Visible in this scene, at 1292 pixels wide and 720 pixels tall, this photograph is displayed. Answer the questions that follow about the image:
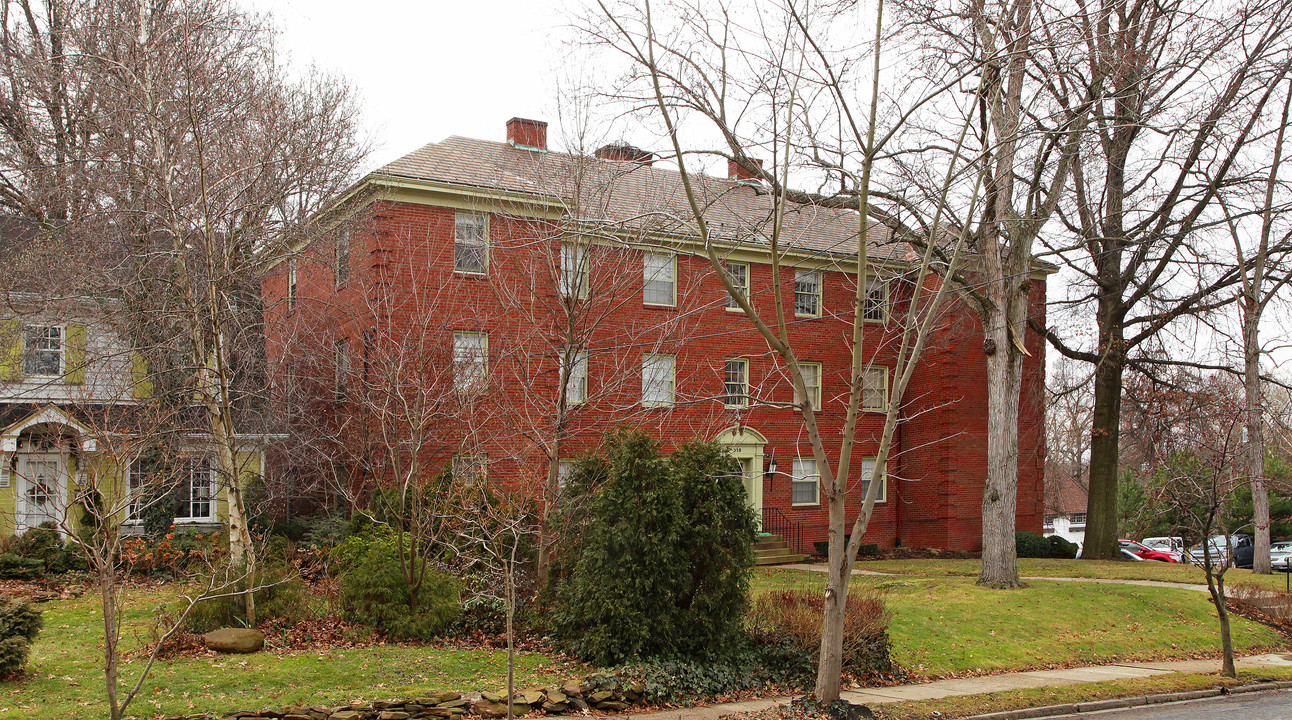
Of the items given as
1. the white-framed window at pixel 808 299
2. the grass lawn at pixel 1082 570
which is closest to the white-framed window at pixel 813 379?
the white-framed window at pixel 808 299

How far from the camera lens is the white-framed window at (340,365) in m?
23.1

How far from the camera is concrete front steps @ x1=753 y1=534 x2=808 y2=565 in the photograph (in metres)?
26.5

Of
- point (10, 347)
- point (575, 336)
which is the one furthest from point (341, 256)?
point (575, 336)

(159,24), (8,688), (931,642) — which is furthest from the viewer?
(159,24)

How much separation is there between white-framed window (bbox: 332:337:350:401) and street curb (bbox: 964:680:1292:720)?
16214mm

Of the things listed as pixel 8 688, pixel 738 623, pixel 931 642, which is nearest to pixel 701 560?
pixel 738 623

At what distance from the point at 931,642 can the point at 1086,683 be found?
2391 millimetres

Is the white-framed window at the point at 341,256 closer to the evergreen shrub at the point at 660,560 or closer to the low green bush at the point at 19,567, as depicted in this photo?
the low green bush at the point at 19,567

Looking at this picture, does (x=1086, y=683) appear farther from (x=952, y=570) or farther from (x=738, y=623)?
(x=952, y=570)

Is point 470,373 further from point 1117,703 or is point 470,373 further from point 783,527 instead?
point 783,527

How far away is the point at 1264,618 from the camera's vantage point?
1892 cm

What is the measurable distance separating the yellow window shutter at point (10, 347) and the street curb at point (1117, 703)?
20.6 meters

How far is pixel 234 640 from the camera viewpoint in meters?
12.3

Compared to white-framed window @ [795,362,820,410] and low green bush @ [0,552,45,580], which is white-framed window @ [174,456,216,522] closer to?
low green bush @ [0,552,45,580]
